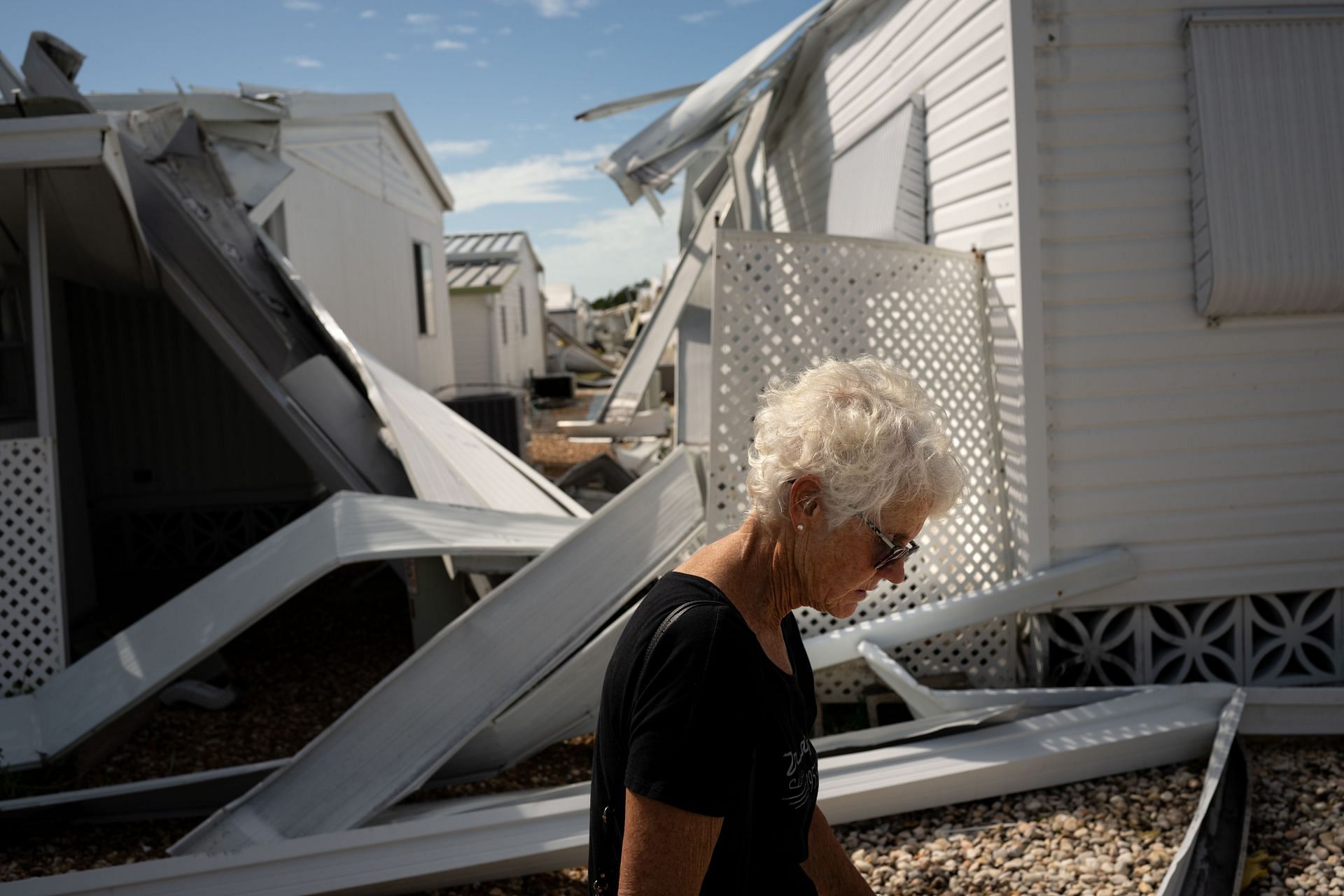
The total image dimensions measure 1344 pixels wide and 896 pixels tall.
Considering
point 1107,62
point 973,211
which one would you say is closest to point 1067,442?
point 973,211

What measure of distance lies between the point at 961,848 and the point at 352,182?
10.6m

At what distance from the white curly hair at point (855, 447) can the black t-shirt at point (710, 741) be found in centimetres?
23

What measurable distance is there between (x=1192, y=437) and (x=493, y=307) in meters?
17.3

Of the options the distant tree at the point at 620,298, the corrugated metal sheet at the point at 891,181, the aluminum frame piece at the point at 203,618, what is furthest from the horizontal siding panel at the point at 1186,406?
the distant tree at the point at 620,298

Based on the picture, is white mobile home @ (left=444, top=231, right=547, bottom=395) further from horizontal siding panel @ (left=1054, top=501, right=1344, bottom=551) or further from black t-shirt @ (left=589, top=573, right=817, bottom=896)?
black t-shirt @ (left=589, top=573, right=817, bottom=896)

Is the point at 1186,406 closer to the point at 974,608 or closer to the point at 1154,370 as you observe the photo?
the point at 1154,370

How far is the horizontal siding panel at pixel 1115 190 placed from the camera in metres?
4.58

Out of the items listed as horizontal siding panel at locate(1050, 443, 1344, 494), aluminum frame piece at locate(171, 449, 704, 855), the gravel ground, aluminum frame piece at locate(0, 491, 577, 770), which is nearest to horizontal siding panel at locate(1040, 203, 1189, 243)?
horizontal siding panel at locate(1050, 443, 1344, 494)

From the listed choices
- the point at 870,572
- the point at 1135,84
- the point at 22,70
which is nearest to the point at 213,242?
the point at 22,70

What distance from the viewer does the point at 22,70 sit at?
557 centimetres

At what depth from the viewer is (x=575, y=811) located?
3.65 m

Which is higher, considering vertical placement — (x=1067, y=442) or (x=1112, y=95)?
(x=1112, y=95)

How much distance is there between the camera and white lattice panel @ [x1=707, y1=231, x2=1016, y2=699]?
15.1 ft

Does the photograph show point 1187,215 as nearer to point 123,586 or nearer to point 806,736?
point 806,736
